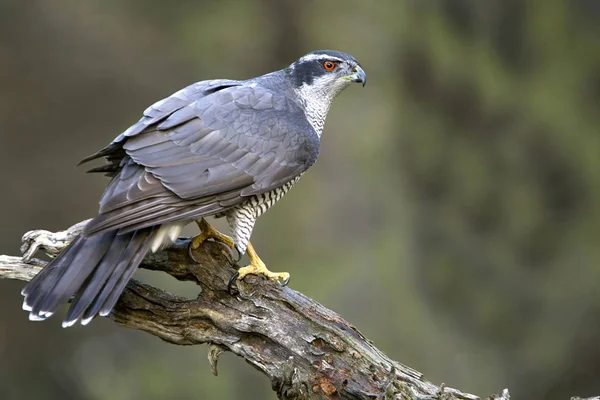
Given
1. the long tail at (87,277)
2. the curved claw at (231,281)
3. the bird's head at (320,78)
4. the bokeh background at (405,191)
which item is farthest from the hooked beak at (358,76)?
the bokeh background at (405,191)

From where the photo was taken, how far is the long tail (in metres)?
3.30

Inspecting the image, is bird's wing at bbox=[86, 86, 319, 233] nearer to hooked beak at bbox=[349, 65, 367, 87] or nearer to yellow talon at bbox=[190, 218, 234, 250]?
yellow talon at bbox=[190, 218, 234, 250]

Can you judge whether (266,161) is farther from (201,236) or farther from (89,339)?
(89,339)

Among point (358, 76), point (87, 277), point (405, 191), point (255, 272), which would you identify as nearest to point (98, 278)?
point (87, 277)

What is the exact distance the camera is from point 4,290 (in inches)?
269

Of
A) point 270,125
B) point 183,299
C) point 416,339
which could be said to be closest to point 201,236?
point 183,299

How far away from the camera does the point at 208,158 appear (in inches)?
145

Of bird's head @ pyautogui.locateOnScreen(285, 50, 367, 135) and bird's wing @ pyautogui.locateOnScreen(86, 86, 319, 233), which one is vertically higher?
bird's head @ pyautogui.locateOnScreen(285, 50, 367, 135)

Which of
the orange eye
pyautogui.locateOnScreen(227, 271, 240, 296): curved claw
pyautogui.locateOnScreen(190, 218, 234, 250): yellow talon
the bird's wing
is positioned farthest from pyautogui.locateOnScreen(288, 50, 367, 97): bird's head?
pyautogui.locateOnScreen(227, 271, 240, 296): curved claw

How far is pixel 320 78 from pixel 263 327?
5.03 feet

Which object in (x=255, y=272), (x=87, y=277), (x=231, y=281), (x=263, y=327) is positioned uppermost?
(x=255, y=272)

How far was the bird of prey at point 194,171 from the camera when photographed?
3.35m

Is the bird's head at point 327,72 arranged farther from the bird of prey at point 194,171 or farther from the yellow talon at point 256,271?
the yellow talon at point 256,271

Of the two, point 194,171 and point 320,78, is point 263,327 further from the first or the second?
point 320,78
